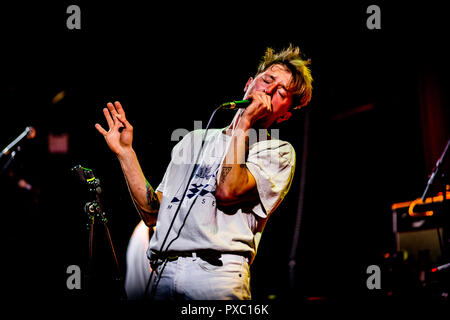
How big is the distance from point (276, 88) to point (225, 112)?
137cm

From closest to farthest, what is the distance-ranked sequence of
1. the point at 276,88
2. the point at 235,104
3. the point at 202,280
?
the point at 202,280 < the point at 235,104 < the point at 276,88

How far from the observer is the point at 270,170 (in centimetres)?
193

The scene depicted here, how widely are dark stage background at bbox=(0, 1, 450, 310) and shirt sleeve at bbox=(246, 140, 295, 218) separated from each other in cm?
118

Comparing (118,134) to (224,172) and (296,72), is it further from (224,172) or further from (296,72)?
(296,72)

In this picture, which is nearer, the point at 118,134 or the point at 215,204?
the point at 215,204

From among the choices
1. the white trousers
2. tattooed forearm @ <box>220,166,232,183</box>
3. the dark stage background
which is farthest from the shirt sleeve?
the dark stage background

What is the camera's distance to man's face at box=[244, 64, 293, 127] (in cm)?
220

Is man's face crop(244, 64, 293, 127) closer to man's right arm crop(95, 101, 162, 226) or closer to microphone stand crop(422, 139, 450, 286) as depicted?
man's right arm crop(95, 101, 162, 226)

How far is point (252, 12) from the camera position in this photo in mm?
3578

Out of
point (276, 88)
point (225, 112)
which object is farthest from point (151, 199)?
point (225, 112)

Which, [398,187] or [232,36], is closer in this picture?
[232,36]
